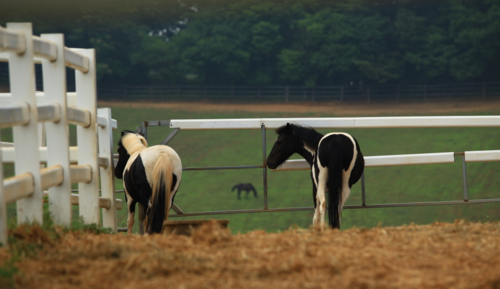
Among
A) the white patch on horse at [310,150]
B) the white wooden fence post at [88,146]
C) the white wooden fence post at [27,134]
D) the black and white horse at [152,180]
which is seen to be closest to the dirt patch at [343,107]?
the white patch on horse at [310,150]

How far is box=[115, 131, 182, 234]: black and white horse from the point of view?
16.8ft

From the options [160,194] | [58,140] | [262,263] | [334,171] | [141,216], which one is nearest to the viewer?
[262,263]

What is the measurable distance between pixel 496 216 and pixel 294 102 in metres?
25.1

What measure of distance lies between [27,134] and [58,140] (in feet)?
Result: 1.68

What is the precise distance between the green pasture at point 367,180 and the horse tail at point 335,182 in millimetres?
13648

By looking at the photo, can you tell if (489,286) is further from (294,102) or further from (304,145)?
(294,102)

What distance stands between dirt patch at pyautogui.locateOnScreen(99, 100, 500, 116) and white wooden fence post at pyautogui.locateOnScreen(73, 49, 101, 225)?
124 ft

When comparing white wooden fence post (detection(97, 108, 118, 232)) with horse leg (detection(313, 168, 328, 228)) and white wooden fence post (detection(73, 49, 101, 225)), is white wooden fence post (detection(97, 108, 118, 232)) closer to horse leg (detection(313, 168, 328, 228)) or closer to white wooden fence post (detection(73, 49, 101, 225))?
white wooden fence post (detection(73, 49, 101, 225))

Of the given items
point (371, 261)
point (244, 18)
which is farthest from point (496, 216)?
point (244, 18)

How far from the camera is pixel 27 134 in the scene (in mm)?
3033

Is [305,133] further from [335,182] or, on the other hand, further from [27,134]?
[27,134]

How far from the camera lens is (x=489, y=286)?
2.18 metres

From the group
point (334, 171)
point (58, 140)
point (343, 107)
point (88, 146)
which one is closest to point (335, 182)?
point (334, 171)

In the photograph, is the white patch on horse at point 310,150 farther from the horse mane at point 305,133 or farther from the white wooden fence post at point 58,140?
the white wooden fence post at point 58,140
